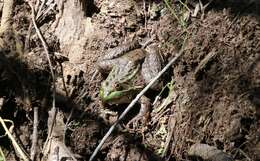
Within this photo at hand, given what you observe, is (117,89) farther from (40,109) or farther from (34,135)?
(34,135)

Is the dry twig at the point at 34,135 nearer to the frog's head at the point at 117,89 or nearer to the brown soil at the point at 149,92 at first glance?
the brown soil at the point at 149,92

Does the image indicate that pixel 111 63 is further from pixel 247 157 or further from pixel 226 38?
pixel 247 157

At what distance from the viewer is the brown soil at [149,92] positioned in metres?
3.81

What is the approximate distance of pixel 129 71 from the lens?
4297mm

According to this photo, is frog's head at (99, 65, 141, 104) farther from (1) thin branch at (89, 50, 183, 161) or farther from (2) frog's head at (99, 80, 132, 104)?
(1) thin branch at (89, 50, 183, 161)

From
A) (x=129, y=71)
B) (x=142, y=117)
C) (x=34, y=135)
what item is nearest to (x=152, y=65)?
(x=129, y=71)

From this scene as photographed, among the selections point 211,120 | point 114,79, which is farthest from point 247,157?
point 114,79

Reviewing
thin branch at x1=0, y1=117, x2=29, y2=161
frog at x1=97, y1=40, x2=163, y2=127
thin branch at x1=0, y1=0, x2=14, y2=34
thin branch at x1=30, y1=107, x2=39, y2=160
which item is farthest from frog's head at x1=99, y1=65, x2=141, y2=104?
thin branch at x1=0, y1=0, x2=14, y2=34

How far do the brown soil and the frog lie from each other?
0.09 meters

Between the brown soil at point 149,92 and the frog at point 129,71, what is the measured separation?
0.29 ft

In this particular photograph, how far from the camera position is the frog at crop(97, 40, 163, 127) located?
4.08m

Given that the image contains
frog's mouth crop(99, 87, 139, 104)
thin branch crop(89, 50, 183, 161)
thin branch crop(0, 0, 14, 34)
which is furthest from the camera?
thin branch crop(0, 0, 14, 34)

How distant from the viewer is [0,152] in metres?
4.02

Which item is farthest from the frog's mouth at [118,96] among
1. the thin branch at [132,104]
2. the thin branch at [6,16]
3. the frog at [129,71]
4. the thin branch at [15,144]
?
the thin branch at [6,16]
